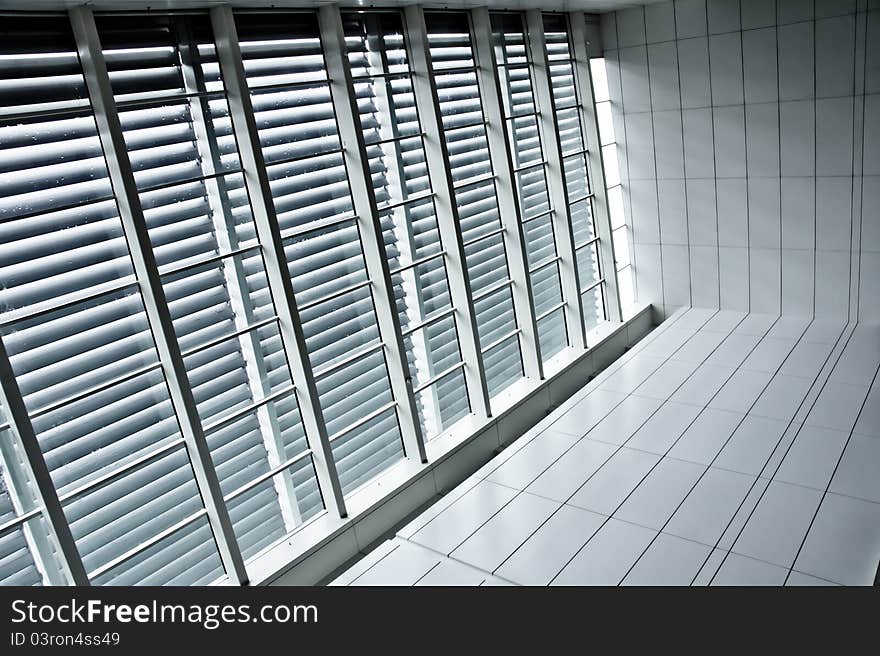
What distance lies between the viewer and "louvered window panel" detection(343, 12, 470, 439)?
7.07 meters

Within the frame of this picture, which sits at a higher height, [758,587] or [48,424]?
[48,424]

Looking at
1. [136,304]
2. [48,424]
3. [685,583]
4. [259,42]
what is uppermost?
[259,42]

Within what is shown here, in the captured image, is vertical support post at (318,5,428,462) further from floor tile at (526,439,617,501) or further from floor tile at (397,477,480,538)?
floor tile at (526,439,617,501)

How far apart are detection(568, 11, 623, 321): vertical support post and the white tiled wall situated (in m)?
0.77

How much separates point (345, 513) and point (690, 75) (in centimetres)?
733

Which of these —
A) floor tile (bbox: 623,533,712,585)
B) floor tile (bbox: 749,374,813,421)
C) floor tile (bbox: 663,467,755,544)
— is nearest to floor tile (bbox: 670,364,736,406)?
floor tile (bbox: 749,374,813,421)

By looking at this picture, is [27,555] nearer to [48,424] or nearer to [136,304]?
[48,424]

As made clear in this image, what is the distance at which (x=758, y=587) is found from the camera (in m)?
5.07

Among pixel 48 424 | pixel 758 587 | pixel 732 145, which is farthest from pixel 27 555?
pixel 732 145

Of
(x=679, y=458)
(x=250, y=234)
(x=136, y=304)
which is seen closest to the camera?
(x=136, y=304)

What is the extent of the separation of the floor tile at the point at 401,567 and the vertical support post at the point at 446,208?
2.25 metres

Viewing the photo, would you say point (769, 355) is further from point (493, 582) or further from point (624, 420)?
point (493, 582)

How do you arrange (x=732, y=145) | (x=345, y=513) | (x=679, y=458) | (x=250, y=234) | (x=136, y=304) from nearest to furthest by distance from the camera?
(x=136, y=304) → (x=250, y=234) → (x=345, y=513) → (x=679, y=458) → (x=732, y=145)

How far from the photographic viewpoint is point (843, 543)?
541 centimetres
